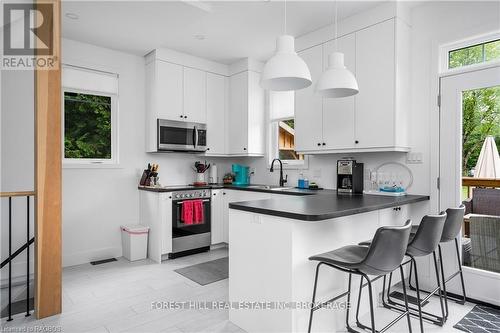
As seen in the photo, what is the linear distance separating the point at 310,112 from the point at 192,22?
167cm

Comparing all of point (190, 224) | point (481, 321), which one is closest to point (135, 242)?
point (190, 224)

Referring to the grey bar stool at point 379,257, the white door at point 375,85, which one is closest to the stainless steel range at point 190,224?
the white door at point 375,85

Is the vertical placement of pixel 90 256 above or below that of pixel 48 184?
below

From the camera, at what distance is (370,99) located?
3.18 meters

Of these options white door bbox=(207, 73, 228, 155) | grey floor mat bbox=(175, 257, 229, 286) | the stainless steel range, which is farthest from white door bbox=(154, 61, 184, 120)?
grey floor mat bbox=(175, 257, 229, 286)

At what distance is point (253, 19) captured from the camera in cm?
341

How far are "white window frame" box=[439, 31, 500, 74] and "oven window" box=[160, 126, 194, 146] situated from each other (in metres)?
3.10

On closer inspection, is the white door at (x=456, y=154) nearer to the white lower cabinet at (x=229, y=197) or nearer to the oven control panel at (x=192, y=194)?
the white lower cabinet at (x=229, y=197)

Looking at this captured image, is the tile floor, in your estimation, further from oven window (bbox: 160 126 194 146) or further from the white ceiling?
the white ceiling

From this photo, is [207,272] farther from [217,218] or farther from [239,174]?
[239,174]

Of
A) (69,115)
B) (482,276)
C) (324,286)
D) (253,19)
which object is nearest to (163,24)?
(253,19)

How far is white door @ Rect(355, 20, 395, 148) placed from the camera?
303cm

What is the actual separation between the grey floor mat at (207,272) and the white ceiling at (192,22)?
9.16 feet

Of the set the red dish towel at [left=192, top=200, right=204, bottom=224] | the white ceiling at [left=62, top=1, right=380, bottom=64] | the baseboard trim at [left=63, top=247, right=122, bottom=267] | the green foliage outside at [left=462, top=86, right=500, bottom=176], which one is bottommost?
the baseboard trim at [left=63, top=247, right=122, bottom=267]
